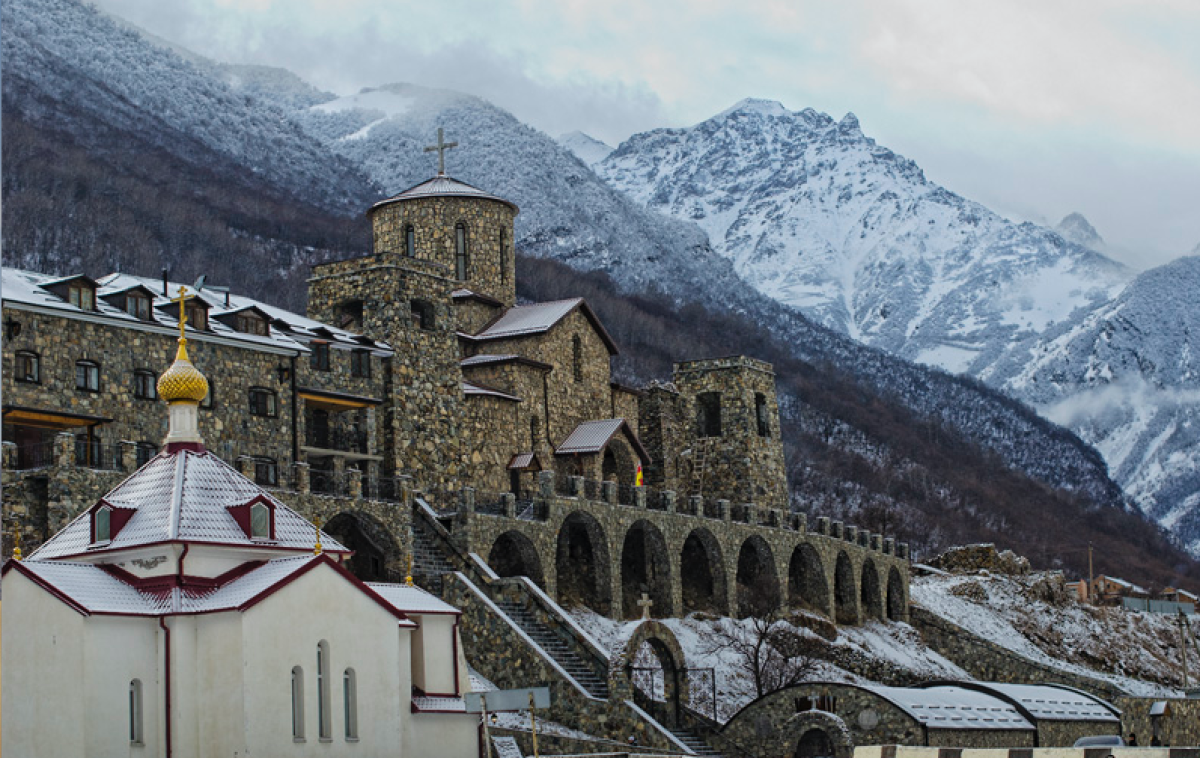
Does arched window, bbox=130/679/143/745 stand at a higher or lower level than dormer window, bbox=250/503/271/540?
lower

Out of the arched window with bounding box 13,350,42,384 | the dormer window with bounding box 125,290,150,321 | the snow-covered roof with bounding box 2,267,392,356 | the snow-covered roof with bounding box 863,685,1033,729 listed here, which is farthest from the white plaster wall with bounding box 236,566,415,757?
the dormer window with bounding box 125,290,150,321

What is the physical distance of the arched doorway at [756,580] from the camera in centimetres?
6494

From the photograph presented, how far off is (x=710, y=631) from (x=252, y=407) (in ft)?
59.8

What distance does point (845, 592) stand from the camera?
73.3m

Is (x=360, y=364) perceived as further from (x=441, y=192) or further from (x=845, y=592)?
(x=845, y=592)

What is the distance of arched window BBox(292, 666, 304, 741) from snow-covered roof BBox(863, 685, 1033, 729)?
15414 millimetres

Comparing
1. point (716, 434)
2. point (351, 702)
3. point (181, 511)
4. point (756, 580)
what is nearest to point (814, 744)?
point (351, 702)

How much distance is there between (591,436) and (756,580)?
932cm

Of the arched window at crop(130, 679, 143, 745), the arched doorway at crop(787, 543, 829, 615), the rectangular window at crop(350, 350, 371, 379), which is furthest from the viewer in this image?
the arched doorway at crop(787, 543, 829, 615)

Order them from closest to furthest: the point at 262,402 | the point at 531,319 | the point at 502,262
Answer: the point at 262,402 → the point at 531,319 → the point at 502,262

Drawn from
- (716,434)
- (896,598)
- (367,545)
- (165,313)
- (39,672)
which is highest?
(165,313)

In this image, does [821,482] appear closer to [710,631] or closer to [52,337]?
[710,631]

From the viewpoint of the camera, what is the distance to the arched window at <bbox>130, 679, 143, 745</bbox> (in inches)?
1294

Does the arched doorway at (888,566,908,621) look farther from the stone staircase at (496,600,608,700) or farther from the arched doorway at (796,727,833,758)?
the arched doorway at (796,727,833,758)
